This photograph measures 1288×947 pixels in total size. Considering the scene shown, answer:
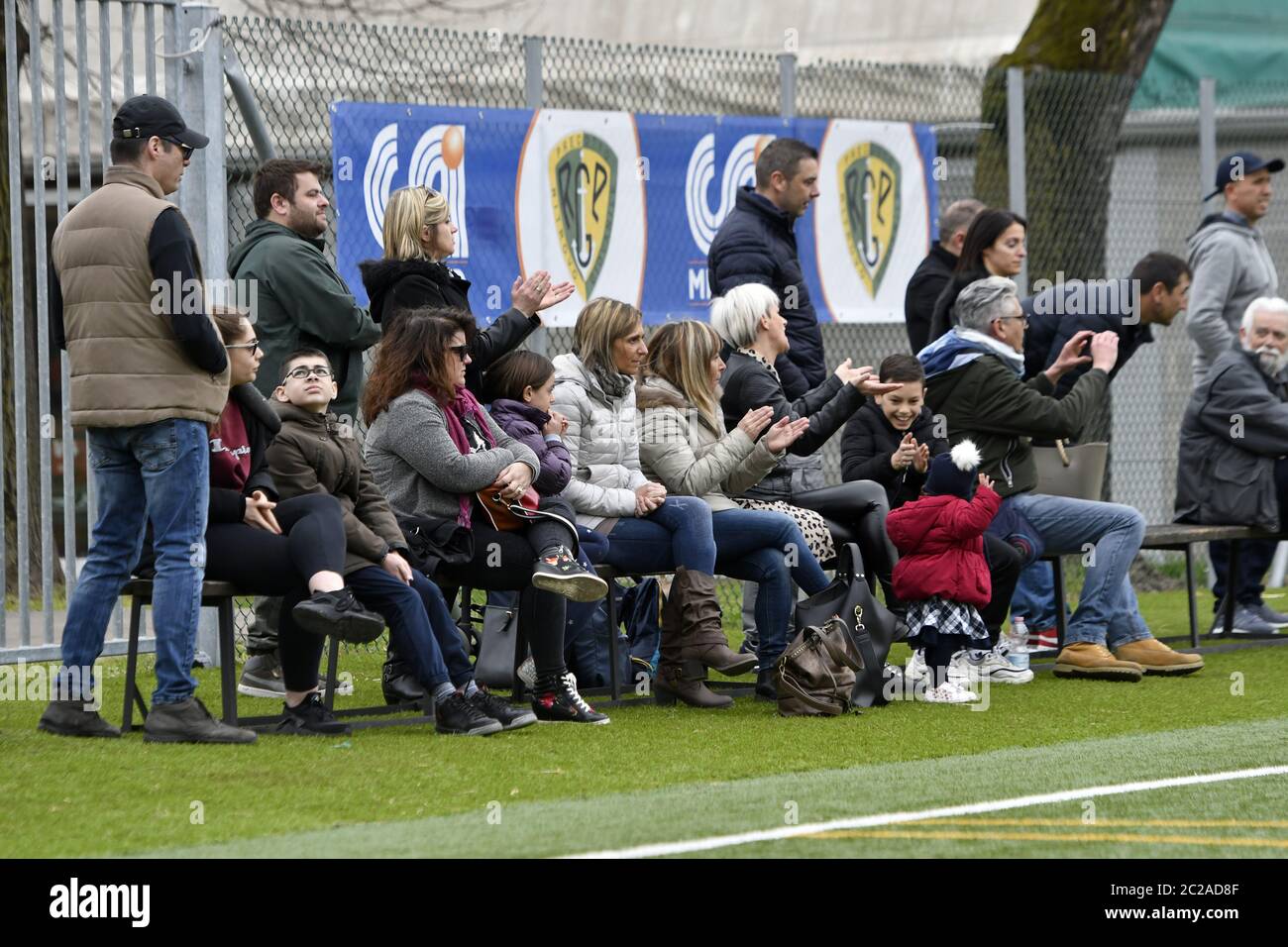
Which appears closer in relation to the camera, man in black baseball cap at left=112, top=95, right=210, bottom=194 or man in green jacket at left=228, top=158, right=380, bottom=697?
man in black baseball cap at left=112, top=95, right=210, bottom=194

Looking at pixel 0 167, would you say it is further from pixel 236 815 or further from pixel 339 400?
pixel 236 815

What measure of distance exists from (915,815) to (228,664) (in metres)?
2.75

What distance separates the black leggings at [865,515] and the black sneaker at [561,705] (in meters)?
1.51

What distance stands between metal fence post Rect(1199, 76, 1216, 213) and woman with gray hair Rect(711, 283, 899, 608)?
5105 mm

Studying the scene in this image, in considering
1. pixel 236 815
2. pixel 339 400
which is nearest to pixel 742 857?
pixel 236 815

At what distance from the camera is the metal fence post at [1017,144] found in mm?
11602

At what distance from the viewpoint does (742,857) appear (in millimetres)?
4656

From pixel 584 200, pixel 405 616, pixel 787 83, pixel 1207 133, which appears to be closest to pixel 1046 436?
pixel 584 200

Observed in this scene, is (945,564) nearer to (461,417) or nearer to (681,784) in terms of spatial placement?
(461,417)

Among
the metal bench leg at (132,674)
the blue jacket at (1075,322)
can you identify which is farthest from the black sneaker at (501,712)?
the blue jacket at (1075,322)

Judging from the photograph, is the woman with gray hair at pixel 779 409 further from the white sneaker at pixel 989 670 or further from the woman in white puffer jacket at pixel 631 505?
the woman in white puffer jacket at pixel 631 505

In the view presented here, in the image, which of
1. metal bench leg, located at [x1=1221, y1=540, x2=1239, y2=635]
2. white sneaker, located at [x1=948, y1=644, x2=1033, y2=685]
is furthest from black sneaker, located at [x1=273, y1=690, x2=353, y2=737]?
metal bench leg, located at [x1=1221, y1=540, x2=1239, y2=635]

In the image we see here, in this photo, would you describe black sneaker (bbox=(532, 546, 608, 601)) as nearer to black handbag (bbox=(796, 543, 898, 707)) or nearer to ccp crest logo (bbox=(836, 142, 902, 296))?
black handbag (bbox=(796, 543, 898, 707))

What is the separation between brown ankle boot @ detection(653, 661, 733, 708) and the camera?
308 inches
